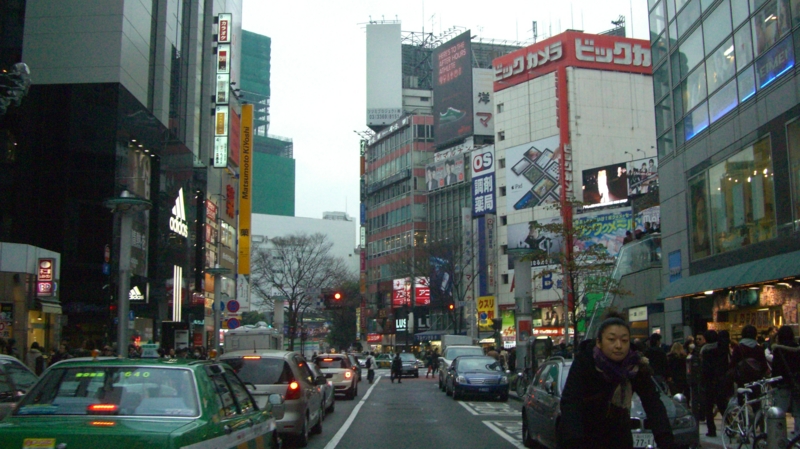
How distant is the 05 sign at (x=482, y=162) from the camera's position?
7562 cm

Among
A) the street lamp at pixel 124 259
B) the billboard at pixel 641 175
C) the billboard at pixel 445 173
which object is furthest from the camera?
the billboard at pixel 445 173

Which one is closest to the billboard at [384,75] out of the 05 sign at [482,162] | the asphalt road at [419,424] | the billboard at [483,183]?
the 05 sign at [482,162]

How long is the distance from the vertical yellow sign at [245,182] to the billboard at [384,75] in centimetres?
4536

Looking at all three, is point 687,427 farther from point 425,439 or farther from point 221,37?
point 221,37

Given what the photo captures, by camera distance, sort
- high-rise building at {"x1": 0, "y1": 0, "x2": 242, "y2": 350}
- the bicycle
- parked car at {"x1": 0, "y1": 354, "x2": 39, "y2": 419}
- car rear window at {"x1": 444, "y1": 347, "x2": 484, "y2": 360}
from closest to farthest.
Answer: parked car at {"x1": 0, "y1": 354, "x2": 39, "y2": 419} < the bicycle < high-rise building at {"x1": 0, "y1": 0, "x2": 242, "y2": 350} < car rear window at {"x1": 444, "y1": 347, "x2": 484, "y2": 360}

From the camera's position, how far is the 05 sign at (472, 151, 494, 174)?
7562cm

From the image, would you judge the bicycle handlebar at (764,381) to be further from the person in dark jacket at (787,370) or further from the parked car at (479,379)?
the parked car at (479,379)

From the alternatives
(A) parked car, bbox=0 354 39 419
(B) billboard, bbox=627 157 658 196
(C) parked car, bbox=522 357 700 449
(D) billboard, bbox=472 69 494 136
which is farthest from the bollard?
(D) billboard, bbox=472 69 494 136

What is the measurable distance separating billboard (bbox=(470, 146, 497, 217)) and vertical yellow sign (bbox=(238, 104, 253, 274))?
22710mm

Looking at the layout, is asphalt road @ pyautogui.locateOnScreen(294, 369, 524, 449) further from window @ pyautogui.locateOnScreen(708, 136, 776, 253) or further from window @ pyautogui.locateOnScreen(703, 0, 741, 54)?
window @ pyautogui.locateOnScreen(703, 0, 741, 54)

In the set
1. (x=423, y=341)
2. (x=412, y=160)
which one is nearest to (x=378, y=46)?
(x=412, y=160)

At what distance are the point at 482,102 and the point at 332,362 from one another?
6107 cm

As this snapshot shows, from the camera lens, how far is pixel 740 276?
2053 centimetres

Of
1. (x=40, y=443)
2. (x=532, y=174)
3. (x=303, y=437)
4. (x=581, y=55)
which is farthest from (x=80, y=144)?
(x=581, y=55)
